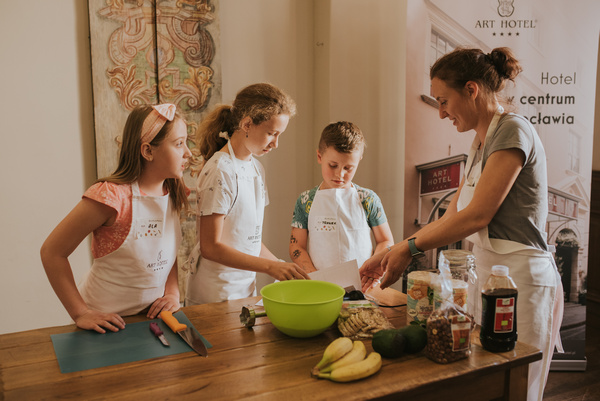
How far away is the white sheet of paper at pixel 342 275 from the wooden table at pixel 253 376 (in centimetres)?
31

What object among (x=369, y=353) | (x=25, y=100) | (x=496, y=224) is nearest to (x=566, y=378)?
(x=496, y=224)

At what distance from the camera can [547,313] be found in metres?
1.62

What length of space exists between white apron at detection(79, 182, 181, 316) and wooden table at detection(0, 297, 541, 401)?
1.02 feet

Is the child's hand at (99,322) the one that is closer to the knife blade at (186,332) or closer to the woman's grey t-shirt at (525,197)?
the knife blade at (186,332)

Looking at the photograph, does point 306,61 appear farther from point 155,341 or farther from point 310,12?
point 155,341

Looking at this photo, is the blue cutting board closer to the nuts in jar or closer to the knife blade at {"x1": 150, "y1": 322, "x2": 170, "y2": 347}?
the knife blade at {"x1": 150, "y1": 322, "x2": 170, "y2": 347}

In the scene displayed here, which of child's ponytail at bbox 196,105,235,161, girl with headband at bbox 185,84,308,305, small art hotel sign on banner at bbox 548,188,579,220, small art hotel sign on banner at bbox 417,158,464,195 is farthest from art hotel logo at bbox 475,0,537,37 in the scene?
child's ponytail at bbox 196,105,235,161

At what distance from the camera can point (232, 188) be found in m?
1.89

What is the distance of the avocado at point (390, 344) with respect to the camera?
119cm

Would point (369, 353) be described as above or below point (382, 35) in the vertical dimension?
below

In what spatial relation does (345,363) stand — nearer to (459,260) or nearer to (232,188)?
(459,260)

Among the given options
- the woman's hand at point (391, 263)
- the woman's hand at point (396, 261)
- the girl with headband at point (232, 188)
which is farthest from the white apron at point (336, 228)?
the woman's hand at point (396, 261)

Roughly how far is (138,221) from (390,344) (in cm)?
91

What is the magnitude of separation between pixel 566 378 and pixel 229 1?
9.86 ft
